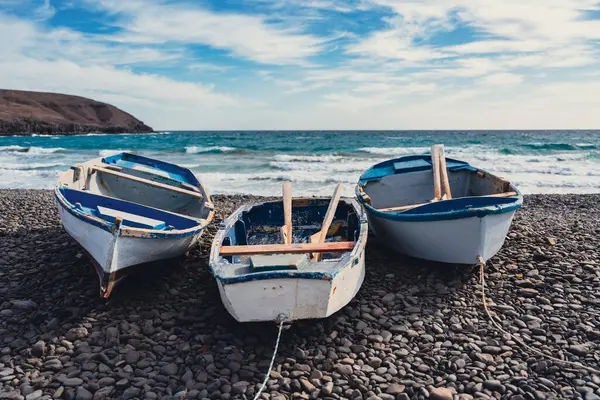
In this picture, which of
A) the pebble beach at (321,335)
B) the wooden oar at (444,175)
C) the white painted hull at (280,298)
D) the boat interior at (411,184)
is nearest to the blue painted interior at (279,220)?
the pebble beach at (321,335)

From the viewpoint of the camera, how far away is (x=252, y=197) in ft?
45.3

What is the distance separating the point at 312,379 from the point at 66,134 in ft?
292

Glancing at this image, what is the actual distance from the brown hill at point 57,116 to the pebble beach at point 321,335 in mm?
81418

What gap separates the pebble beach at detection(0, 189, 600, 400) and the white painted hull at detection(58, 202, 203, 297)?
0.35 metres

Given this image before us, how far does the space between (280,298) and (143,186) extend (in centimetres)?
504

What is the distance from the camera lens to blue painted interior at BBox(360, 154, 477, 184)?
859 cm

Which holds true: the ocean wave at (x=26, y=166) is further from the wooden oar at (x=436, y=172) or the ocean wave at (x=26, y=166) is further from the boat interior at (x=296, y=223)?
the wooden oar at (x=436, y=172)

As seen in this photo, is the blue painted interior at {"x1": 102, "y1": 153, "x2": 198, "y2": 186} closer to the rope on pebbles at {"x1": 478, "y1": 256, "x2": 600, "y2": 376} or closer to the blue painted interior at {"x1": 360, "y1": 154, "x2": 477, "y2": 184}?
the blue painted interior at {"x1": 360, "y1": 154, "x2": 477, "y2": 184}

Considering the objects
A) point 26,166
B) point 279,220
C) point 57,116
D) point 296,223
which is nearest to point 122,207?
point 279,220

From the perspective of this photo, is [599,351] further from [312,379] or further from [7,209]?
[7,209]

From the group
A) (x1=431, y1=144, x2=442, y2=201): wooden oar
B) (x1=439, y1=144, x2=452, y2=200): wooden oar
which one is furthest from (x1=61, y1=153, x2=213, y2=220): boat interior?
(x1=439, y1=144, x2=452, y2=200): wooden oar

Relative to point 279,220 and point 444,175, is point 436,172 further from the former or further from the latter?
point 279,220

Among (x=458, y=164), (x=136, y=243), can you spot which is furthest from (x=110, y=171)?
(x=458, y=164)

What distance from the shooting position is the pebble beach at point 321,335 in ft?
13.3
